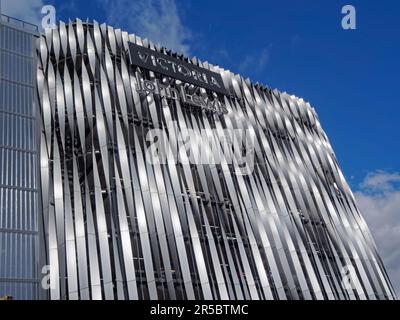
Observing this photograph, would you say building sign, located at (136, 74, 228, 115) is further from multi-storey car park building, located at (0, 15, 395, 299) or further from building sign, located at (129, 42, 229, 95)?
building sign, located at (129, 42, 229, 95)

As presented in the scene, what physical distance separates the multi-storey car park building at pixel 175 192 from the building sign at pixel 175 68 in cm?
13

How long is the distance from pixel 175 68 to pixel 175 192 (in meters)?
14.4

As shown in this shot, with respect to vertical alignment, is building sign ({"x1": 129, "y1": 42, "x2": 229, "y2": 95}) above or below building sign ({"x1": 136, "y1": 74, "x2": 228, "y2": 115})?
above

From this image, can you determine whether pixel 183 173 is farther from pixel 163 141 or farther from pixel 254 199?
pixel 254 199

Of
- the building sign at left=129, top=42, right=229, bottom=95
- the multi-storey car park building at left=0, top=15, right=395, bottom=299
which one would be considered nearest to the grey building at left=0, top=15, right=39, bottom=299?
the multi-storey car park building at left=0, top=15, right=395, bottom=299

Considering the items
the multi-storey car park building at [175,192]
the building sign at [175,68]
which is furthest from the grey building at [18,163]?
the building sign at [175,68]

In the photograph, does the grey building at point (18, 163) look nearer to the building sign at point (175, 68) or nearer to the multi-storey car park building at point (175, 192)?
the multi-storey car park building at point (175, 192)

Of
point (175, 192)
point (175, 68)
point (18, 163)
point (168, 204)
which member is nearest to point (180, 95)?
point (175, 68)

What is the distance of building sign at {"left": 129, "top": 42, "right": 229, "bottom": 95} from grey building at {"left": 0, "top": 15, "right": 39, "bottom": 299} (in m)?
9.02

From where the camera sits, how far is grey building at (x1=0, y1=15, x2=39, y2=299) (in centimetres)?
2838

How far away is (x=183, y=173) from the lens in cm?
3828

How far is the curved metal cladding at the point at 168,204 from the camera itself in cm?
3122

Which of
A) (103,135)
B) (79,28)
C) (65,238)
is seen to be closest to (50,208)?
(65,238)

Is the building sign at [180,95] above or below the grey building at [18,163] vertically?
above
